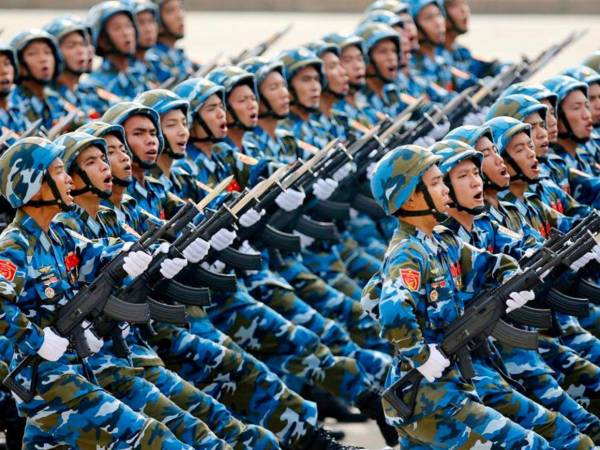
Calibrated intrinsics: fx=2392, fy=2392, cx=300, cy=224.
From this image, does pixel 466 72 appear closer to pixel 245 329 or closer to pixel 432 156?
pixel 245 329

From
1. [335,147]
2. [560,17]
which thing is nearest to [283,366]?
[335,147]

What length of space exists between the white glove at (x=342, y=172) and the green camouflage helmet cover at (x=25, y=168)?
3.48 meters

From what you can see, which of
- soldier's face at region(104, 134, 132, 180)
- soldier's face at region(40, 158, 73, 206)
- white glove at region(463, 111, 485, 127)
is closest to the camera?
soldier's face at region(40, 158, 73, 206)

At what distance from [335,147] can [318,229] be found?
21.9 inches

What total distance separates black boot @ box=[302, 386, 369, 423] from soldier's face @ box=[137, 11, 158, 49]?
4688mm

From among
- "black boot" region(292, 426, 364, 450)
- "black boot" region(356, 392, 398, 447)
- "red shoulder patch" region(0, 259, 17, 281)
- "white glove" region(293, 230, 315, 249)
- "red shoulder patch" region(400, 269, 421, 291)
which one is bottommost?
"black boot" region(356, 392, 398, 447)

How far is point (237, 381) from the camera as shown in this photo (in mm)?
14016

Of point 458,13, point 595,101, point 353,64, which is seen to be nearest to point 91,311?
point 595,101

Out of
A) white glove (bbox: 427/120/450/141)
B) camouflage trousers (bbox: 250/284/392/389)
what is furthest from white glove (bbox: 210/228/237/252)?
white glove (bbox: 427/120/450/141)

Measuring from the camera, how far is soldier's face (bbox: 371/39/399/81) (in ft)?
63.4

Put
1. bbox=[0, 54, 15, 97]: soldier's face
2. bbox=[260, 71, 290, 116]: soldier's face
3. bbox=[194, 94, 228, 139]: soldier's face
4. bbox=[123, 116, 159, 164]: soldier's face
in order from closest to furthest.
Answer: bbox=[123, 116, 159, 164]: soldier's face < bbox=[194, 94, 228, 139]: soldier's face < bbox=[260, 71, 290, 116]: soldier's face < bbox=[0, 54, 15, 97]: soldier's face

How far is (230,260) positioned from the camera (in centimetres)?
1437

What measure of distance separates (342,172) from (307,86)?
1755mm

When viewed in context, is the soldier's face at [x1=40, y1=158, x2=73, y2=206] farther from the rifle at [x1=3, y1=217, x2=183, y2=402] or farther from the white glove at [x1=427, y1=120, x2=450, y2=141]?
the white glove at [x1=427, y1=120, x2=450, y2=141]
